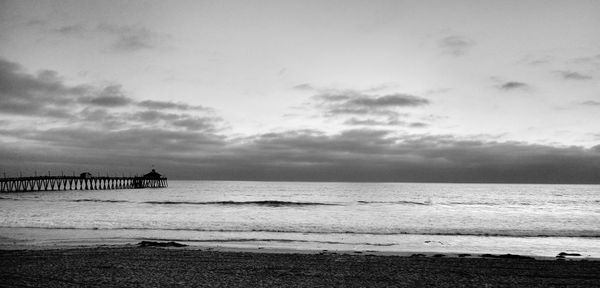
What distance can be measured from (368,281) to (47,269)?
25.9 ft

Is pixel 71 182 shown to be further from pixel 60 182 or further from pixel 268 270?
pixel 268 270

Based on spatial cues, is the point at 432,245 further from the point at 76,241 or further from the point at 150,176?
the point at 150,176

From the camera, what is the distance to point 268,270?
10.8 metres

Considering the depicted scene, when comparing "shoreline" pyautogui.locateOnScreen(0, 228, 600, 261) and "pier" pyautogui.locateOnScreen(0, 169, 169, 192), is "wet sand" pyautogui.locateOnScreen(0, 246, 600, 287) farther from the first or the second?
"pier" pyautogui.locateOnScreen(0, 169, 169, 192)

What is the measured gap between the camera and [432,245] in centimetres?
1881

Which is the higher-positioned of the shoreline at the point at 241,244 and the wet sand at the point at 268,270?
the wet sand at the point at 268,270

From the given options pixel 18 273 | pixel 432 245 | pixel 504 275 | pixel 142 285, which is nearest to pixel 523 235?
pixel 432 245

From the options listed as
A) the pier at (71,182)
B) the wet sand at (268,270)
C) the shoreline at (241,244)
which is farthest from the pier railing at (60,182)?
the wet sand at (268,270)

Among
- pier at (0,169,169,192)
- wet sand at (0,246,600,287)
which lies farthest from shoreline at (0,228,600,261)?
pier at (0,169,169,192)

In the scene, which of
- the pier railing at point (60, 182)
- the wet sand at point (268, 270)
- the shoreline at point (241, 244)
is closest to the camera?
the wet sand at point (268, 270)

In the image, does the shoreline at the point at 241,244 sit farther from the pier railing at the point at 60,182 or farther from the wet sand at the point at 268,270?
the pier railing at the point at 60,182

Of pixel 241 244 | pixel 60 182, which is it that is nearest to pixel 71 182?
pixel 60 182

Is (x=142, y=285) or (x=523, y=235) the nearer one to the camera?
(x=142, y=285)

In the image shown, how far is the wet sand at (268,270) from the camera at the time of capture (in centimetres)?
925
